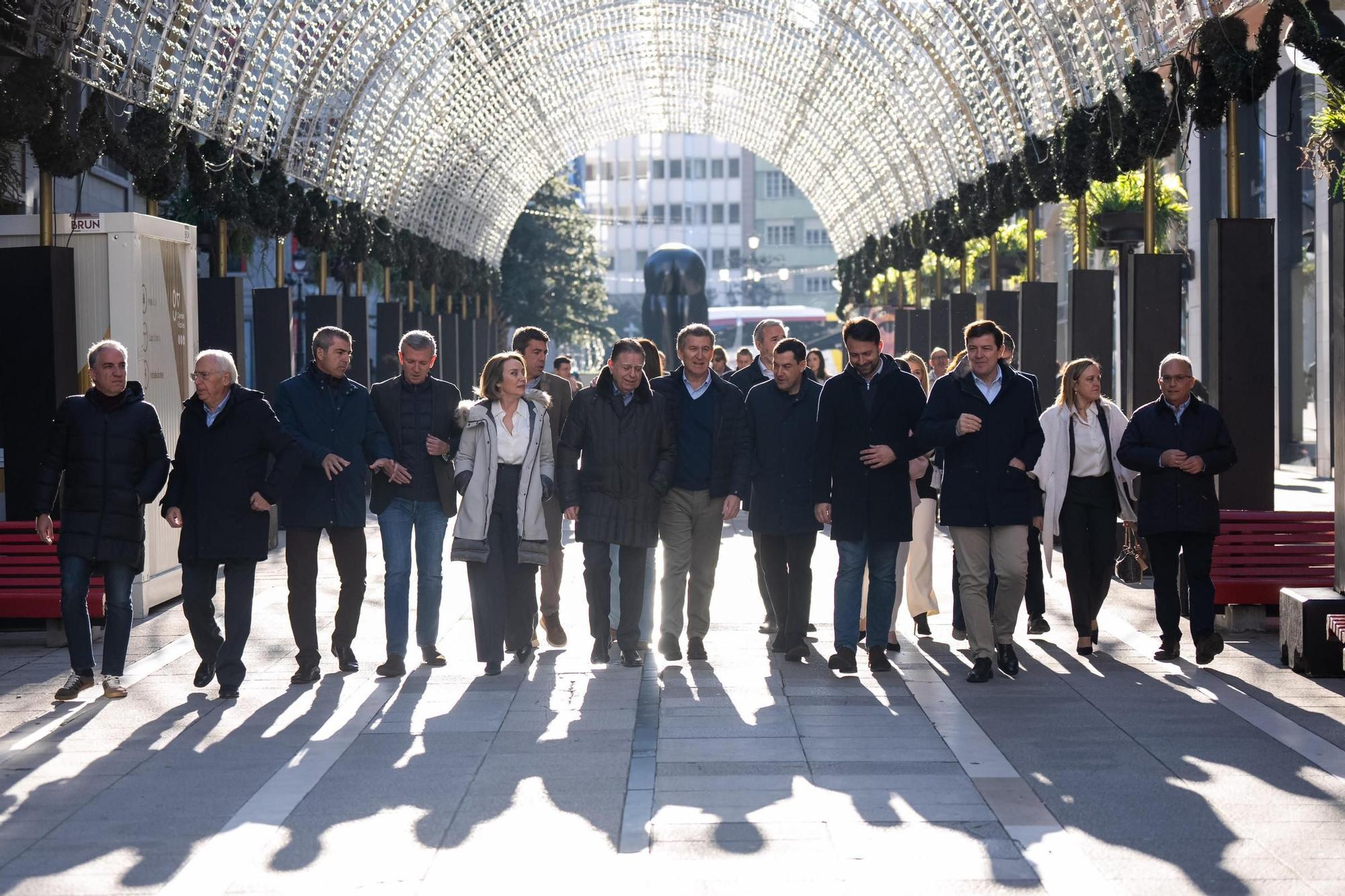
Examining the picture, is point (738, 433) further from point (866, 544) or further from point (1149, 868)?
point (1149, 868)

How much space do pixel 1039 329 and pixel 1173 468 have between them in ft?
39.9

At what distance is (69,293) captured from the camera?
13781 mm

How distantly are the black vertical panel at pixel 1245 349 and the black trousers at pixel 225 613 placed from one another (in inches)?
274

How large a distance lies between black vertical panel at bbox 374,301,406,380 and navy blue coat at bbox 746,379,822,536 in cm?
1948

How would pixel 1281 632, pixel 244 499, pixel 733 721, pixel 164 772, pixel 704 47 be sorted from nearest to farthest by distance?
pixel 164 772 → pixel 733 721 → pixel 244 499 → pixel 1281 632 → pixel 704 47

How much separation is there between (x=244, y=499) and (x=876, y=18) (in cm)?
2008

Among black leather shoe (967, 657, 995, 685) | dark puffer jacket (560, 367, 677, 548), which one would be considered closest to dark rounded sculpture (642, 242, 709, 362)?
dark puffer jacket (560, 367, 677, 548)

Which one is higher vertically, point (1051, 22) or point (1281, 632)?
point (1051, 22)

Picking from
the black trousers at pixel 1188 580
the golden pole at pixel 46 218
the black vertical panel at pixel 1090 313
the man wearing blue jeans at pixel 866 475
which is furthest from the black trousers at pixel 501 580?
the black vertical panel at pixel 1090 313

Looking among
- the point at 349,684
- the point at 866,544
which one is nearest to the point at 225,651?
the point at 349,684

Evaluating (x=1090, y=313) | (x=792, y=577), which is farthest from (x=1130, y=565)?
(x=1090, y=313)

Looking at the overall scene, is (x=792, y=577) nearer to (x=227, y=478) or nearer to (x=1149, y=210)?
(x=227, y=478)

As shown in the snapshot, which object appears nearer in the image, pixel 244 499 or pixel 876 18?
pixel 244 499

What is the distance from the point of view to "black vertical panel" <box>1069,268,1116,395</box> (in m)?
20.6
